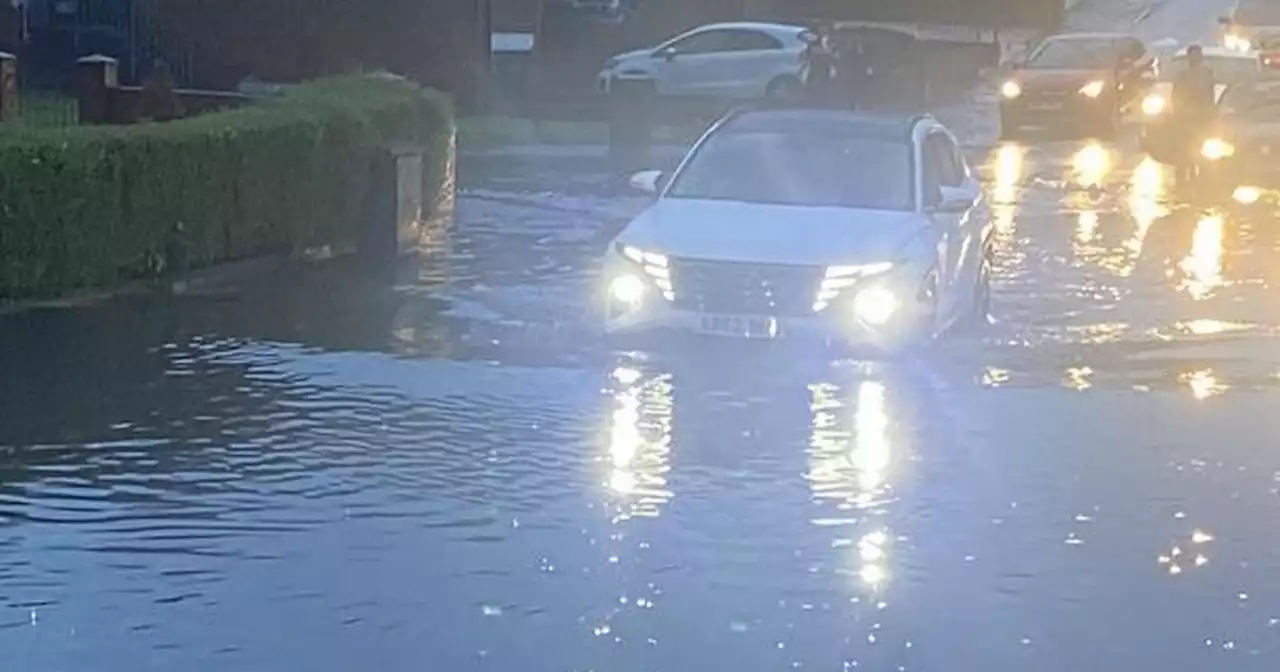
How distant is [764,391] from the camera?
13328 mm

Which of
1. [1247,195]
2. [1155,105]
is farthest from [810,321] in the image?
[1155,105]

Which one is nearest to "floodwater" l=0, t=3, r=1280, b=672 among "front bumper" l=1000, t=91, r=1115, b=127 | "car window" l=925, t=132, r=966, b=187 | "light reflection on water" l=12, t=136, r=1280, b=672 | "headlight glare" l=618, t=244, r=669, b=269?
"light reflection on water" l=12, t=136, r=1280, b=672

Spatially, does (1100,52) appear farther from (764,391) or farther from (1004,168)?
(764,391)

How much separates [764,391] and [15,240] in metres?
4.84

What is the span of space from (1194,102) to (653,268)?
1621 cm

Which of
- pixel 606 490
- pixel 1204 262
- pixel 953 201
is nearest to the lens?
pixel 606 490

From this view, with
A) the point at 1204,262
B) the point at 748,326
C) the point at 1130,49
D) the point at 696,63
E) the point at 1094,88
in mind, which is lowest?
the point at 1204,262

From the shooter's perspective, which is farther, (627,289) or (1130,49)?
(1130,49)

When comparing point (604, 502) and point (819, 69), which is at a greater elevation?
point (819, 69)

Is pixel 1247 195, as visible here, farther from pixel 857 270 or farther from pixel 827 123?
pixel 857 270

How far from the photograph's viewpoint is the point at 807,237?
13.9m

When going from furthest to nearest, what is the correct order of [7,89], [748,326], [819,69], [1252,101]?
[819,69], [1252,101], [7,89], [748,326]

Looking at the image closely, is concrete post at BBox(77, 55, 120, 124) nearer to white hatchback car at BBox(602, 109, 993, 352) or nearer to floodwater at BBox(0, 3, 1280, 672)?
floodwater at BBox(0, 3, 1280, 672)

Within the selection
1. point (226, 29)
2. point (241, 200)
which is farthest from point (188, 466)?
point (226, 29)
